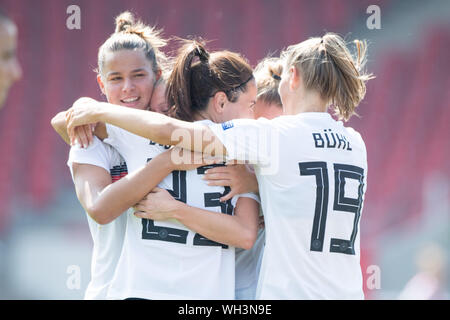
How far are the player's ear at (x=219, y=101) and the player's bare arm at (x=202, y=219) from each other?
39 cm

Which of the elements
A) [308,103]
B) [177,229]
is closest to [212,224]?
[177,229]

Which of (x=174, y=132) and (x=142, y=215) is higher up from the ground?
(x=174, y=132)

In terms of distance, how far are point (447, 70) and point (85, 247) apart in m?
4.07

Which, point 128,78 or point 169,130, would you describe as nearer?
point 169,130

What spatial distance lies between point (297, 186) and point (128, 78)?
969 mm

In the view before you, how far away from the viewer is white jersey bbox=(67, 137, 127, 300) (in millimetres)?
2510

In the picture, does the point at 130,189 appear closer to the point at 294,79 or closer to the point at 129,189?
the point at 129,189

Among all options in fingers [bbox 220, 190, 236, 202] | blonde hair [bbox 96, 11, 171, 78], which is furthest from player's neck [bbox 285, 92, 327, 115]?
blonde hair [bbox 96, 11, 171, 78]

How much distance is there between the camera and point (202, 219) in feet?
7.60

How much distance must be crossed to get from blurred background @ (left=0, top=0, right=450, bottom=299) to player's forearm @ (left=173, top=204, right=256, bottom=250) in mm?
3849

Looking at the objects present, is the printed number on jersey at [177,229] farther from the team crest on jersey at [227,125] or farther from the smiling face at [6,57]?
the smiling face at [6,57]

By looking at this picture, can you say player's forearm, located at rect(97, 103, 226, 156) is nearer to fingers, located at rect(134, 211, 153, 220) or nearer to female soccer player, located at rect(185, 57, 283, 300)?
female soccer player, located at rect(185, 57, 283, 300)

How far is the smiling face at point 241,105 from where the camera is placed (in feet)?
8.27

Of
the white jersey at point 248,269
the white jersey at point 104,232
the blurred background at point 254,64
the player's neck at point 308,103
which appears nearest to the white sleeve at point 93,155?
the white jersey at point 104,232
